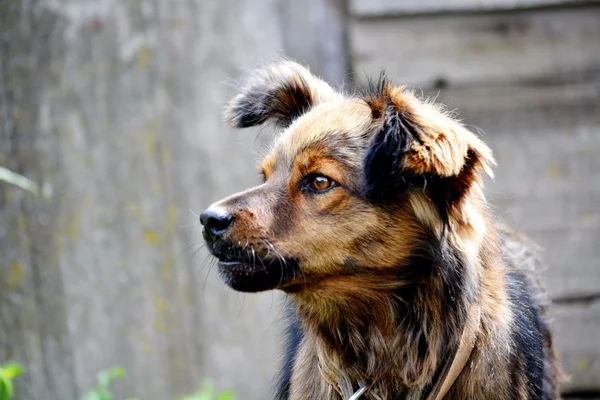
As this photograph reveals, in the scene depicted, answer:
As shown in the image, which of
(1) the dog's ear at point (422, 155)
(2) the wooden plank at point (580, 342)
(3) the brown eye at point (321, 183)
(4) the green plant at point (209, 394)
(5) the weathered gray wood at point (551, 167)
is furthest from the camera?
(2) the wooden plank at point (580, 342)

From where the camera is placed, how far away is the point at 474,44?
15.8ft

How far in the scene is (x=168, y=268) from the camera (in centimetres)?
484

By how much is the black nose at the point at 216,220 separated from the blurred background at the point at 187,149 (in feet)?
6.32

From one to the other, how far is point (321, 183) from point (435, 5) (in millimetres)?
2353

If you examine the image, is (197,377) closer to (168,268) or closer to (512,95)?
(168,268)

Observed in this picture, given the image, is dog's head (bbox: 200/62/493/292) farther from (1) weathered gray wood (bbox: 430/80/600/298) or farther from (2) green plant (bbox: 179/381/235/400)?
(1) weathered gray wood (bbox: 430/80/600/298)

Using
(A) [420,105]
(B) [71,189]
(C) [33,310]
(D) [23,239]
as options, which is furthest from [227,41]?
(A) [420,105]

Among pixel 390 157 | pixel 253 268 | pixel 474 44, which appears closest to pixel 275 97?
pixel 253 268

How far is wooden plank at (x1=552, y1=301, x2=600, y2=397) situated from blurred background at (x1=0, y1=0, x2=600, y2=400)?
1 cm

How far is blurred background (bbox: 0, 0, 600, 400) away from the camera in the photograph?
15.3 ft

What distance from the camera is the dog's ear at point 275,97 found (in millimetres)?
3404

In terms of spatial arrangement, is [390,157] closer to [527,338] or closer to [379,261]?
[379,261]

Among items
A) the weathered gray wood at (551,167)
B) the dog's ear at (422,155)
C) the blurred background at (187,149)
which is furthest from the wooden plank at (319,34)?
the dog's ear at (422,155)

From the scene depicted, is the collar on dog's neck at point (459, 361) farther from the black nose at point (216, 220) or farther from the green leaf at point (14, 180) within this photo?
the green leaf at point (14, 180)
